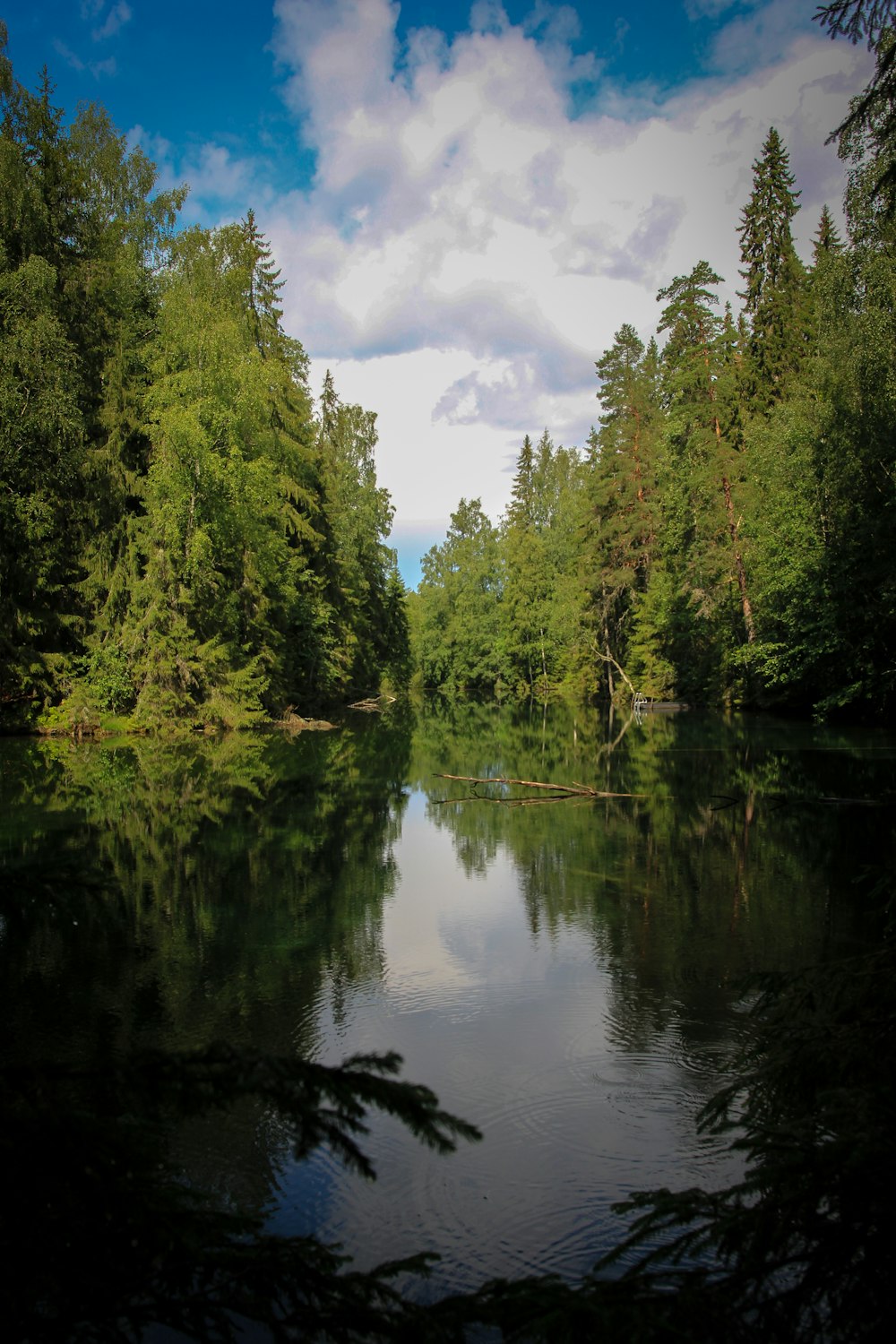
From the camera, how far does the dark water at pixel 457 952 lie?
4055 millimetres

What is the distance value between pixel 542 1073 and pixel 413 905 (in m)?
3.87

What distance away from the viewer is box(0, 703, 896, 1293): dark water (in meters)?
4.05

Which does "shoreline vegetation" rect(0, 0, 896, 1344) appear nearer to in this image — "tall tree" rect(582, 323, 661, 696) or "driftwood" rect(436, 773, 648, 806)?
"tall tree" rect(582, 323, 661, 696)

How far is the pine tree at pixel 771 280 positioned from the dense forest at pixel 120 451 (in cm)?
2178

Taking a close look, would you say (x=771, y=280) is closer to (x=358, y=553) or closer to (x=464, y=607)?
(x=358, y=553)

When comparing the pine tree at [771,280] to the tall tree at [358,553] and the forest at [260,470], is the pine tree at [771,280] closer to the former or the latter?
the forest at [260,470]

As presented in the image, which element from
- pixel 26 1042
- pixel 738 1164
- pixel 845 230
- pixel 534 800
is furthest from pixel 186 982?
pixel 845 230

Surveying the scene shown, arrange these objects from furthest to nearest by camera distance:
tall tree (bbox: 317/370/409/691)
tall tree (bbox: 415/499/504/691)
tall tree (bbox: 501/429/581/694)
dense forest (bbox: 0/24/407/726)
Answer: tall tree (bbox: 415/499/504/691)
tall tree (bbox: 501/429/581/694)
tall tree (bbox: 317/370/409/691)
dense forest (bbox: 0/24/407/726)

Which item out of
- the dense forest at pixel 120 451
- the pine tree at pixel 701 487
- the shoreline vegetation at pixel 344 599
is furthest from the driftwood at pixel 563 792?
the pine tree at pixel 701 487

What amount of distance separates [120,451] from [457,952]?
24.8m

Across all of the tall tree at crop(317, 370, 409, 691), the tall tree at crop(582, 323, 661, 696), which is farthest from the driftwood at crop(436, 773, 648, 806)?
the tall tree at crop(582, 323, 661, 696)

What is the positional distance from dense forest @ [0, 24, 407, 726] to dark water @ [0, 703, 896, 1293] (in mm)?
10243

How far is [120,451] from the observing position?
28266 mm

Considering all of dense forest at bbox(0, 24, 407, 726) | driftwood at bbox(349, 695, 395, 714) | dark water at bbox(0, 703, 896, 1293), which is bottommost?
dark water at bbox(0, 703, 896, 1293)
